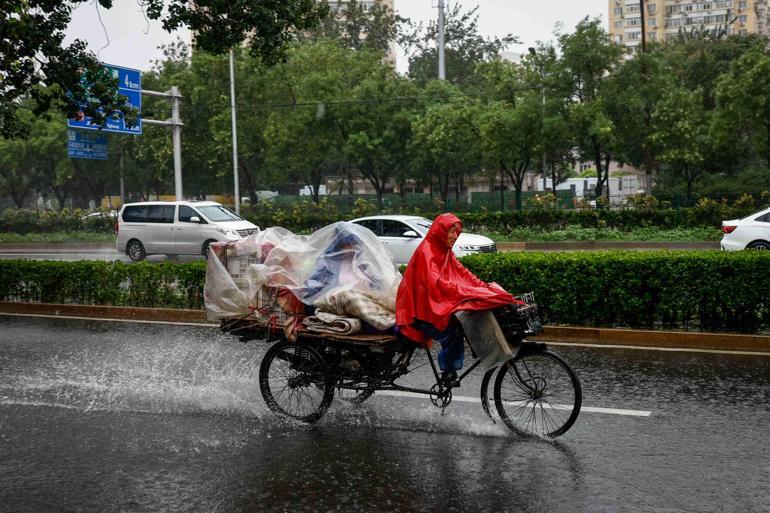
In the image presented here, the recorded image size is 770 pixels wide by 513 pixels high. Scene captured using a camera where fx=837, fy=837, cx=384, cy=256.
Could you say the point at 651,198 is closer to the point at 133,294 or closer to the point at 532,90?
the point at 532,90

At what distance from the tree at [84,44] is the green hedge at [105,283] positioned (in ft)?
9.46

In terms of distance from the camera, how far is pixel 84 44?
14.8m

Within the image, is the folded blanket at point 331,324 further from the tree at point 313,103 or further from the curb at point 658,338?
the tree at point 313,103

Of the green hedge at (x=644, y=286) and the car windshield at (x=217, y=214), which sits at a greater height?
the car windshield at (x=217, y=214)

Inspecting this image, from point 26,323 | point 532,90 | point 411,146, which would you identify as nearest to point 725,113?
point 532,90

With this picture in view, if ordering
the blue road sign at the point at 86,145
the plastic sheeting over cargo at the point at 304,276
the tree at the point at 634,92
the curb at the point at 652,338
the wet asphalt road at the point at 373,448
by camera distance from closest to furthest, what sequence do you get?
the wet asphalt road at the point at 373,448 → the plastic sheeting over cargo at the point at 304,276 → the curb at the point at 652,338 → the blue road sign at the point at 86,145 → the tree at the point at 634,92

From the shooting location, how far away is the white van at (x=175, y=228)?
81.6 feet

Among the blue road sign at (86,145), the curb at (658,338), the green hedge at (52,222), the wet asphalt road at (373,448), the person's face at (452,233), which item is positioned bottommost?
the wet asphalt road at (373,448)

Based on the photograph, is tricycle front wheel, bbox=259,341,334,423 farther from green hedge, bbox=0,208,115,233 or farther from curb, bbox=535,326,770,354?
green hedge, bbox=0,208,115,233

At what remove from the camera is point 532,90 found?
34.3m

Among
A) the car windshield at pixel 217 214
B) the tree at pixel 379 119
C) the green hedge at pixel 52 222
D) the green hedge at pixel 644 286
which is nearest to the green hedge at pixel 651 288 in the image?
the green hedge at pixel 644 286

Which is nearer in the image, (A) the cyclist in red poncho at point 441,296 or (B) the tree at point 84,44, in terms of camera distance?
(A) the cyclist in red poncho at point 441,296

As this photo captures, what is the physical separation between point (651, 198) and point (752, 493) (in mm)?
26585

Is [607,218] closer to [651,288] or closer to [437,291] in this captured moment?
[651,288]
